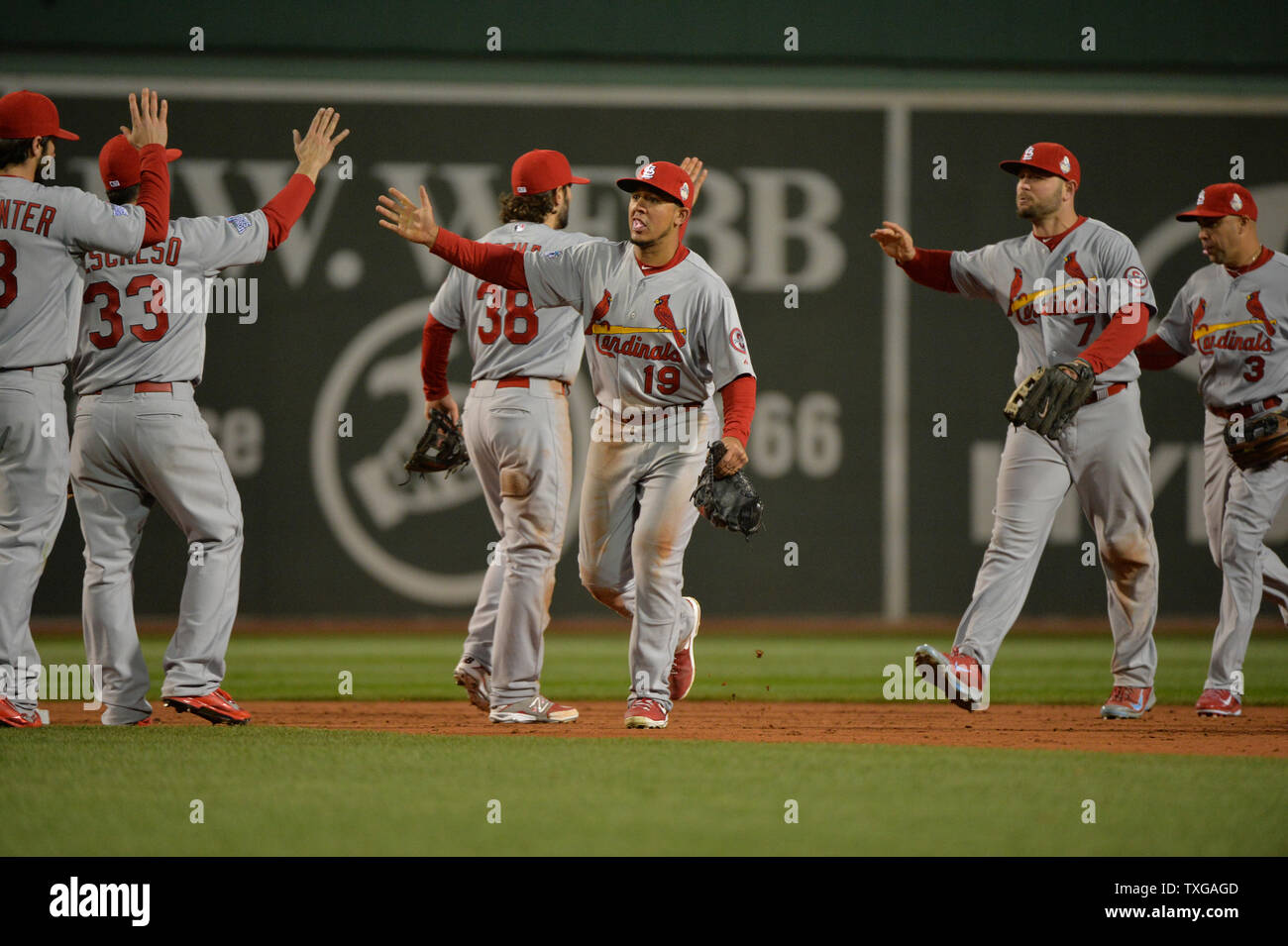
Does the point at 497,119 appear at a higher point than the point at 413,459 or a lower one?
higher

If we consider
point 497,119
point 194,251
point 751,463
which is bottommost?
point 751,463

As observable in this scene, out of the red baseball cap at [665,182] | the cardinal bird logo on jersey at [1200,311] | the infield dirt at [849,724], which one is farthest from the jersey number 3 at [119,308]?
the cardinal bird logo on jersey at [1200,311]

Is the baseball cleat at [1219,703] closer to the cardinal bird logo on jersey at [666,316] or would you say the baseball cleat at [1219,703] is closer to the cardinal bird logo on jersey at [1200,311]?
the cardinal bird logo on jersey at [1200,311]

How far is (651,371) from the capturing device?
5949 millimetres

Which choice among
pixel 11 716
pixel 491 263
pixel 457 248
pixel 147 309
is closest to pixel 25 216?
pixel 147 309

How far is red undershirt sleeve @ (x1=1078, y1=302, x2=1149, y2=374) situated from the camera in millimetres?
6043

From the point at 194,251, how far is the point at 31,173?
0.68m

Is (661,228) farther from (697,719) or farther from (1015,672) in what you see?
(1015,672)

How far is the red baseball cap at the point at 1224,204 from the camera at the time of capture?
6.71 meters

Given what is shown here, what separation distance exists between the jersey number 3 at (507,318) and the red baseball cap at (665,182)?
70 centimetres

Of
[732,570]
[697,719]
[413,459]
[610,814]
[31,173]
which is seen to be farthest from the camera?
[732,570]

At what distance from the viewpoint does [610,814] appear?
3.98 metres

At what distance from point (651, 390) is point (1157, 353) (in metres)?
2.63
